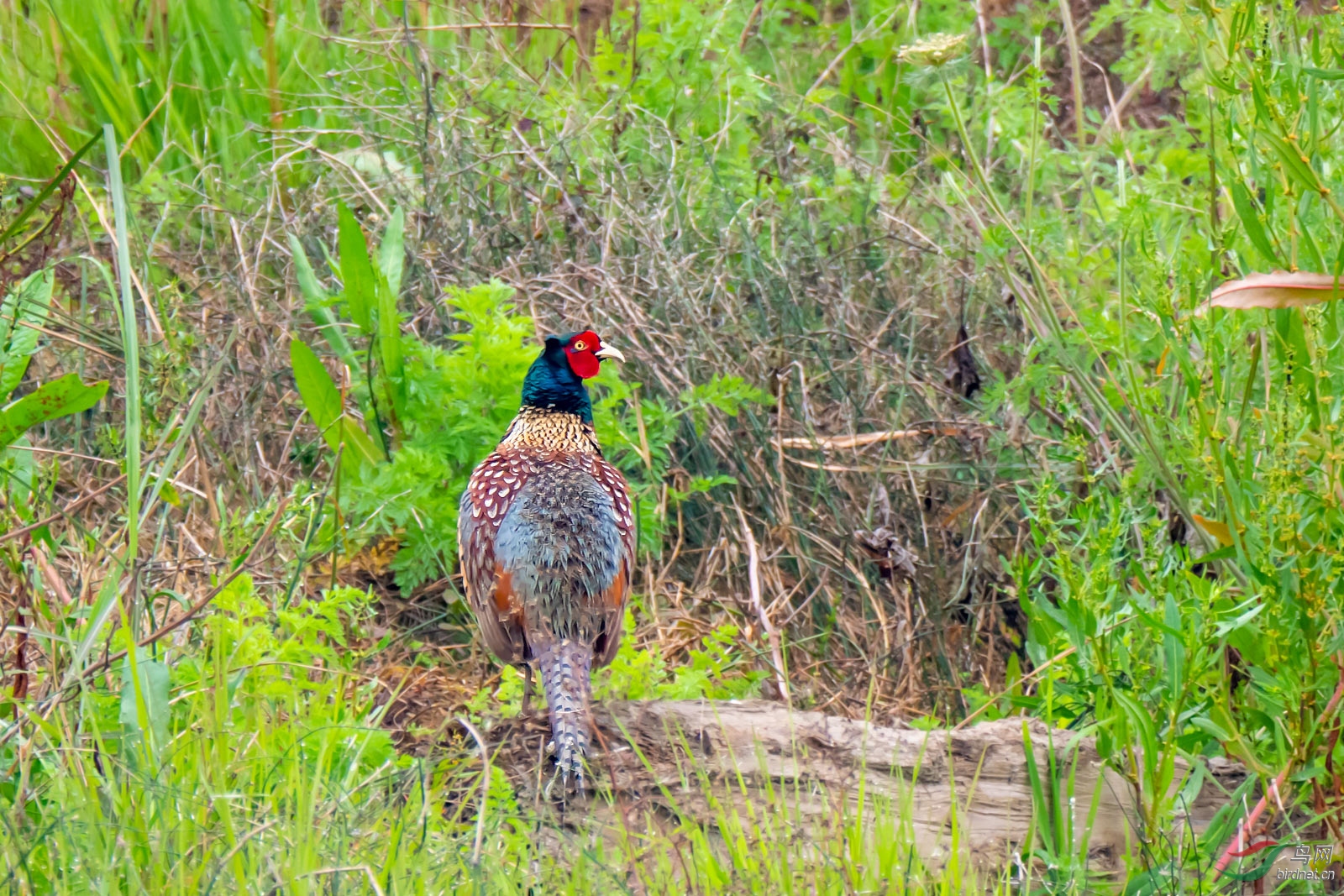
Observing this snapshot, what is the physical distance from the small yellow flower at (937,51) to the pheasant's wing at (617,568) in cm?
155

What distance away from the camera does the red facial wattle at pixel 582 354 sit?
4367 millimetres

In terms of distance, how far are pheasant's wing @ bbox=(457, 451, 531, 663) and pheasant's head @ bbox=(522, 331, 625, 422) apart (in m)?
0.24

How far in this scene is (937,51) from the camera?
3256mm

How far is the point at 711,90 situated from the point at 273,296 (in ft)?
6.79

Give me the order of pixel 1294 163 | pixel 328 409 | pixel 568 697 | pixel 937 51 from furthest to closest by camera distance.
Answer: pixel 328 409, pixel 568 697, pixel 937 51, pixel 1294 163

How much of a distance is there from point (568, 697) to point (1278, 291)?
1.92 m

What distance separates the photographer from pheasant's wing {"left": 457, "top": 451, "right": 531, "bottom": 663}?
387cm

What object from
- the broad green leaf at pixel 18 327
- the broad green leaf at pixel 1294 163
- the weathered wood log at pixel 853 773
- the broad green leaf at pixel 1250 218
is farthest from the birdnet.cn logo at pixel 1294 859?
the broad green leaf at pixel 18 327

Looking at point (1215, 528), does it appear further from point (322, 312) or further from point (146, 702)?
point (322, 312)

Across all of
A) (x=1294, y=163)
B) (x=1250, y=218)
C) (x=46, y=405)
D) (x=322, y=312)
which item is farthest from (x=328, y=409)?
(x=1294, y=163)

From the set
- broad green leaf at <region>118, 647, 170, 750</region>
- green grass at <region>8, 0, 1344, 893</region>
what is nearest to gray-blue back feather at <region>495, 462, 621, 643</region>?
green grass at <region>8, 0, 1344, 893</region>

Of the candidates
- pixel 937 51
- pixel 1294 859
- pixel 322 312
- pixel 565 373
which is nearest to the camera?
pixel 1294 859

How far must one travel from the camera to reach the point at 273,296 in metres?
5.71

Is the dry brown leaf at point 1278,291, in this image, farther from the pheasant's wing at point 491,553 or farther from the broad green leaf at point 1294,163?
the pheasant's wing at point 491,553
